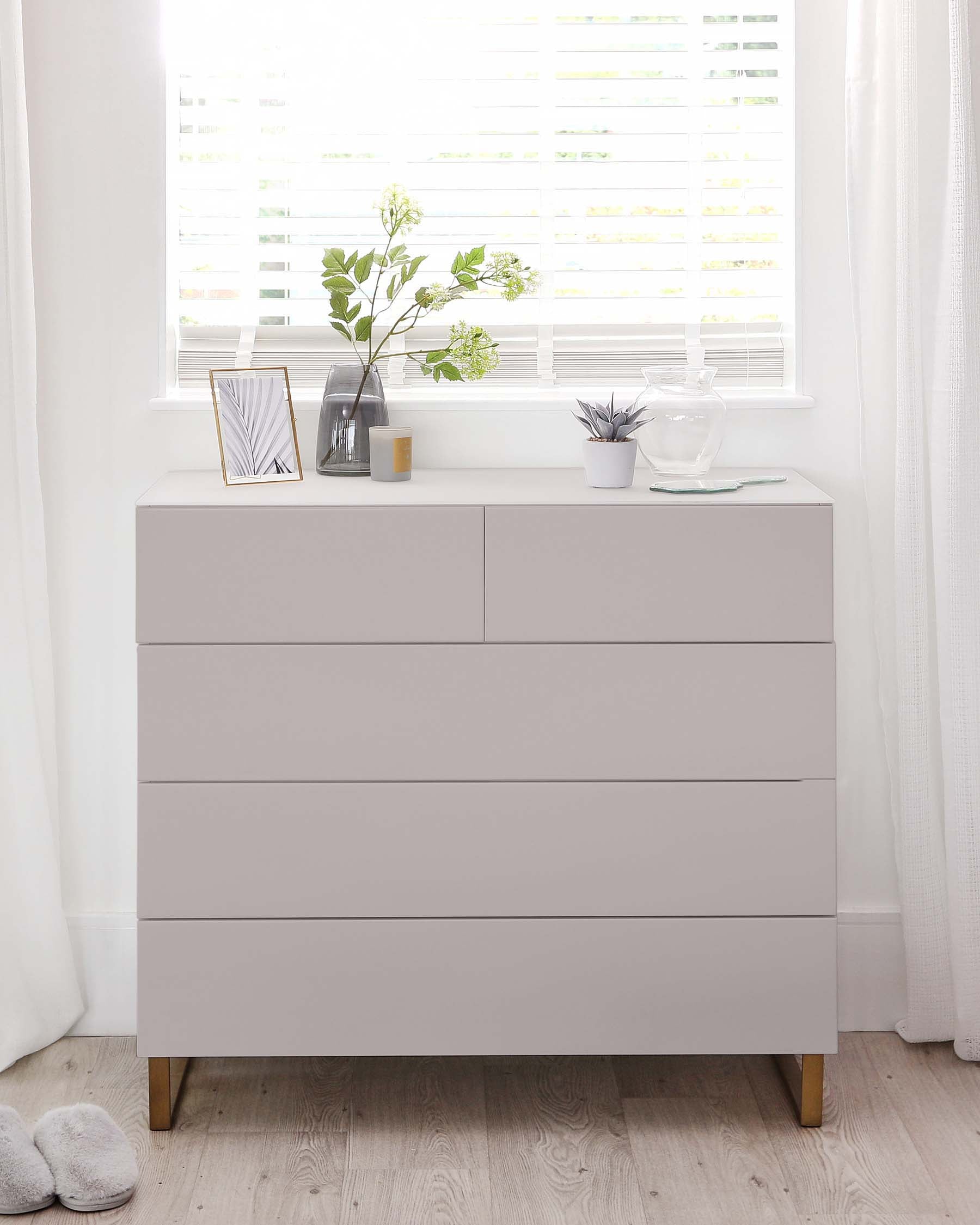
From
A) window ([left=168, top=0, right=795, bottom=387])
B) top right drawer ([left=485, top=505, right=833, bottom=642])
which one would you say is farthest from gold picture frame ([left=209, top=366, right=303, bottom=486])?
top right drawer ([left=485, top=505, right=833, bottom=642])

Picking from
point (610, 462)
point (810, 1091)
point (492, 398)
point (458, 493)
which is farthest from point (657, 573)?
point (810, 1091)

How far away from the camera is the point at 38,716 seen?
2092 millimetres

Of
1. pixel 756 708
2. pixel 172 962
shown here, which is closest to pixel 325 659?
pixel 172 962

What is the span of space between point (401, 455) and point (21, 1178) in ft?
3.92

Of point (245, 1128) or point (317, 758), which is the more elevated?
point (317, 758)

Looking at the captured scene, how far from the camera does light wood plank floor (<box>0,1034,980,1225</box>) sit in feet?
5.67

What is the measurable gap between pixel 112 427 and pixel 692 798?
119cm

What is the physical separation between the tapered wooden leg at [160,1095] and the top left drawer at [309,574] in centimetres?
67

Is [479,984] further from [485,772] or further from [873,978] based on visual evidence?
[873,978]

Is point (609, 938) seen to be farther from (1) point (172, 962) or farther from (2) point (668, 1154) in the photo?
(1) point (172, 962)

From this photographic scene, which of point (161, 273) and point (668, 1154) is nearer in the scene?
point (668, 1154)

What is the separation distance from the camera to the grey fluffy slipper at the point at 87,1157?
1.72 metres

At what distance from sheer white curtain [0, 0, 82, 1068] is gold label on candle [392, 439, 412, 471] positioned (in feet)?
2.02

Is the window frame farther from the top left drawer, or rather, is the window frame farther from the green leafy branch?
the top left drawer
